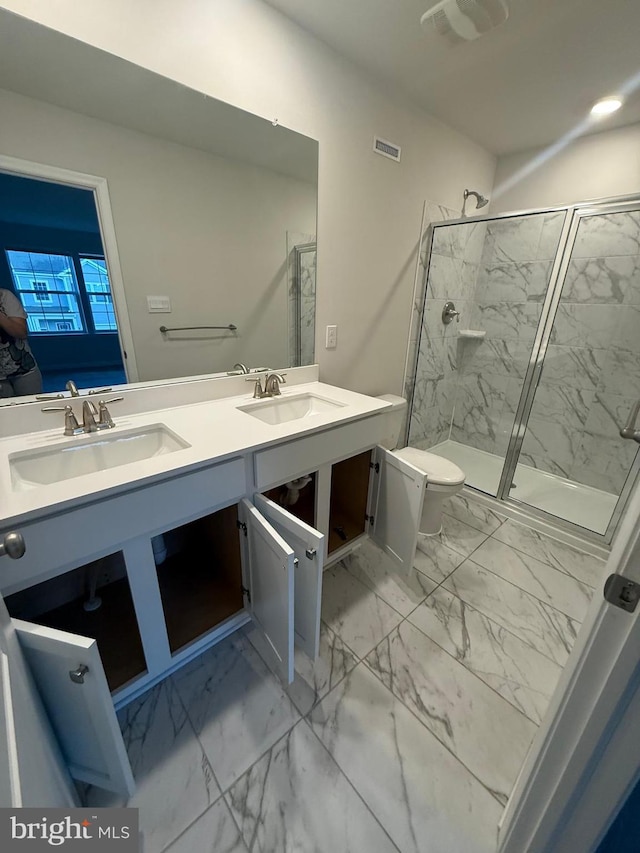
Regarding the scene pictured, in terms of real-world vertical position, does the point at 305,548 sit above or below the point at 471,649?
above

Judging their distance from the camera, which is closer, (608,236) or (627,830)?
(627,830)

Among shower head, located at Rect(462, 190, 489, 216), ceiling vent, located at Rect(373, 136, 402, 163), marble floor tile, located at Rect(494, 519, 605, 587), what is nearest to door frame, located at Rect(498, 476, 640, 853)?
marble floor tile, located at Rect(494, 519, 605, 587)

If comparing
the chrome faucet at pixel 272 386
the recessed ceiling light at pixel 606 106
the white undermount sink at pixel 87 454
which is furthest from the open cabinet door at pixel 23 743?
the recessed ceiling light at pixel 606 106

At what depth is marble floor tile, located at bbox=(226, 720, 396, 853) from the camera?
861 mm

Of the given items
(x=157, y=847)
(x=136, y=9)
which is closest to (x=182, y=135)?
(x=136, y=9)

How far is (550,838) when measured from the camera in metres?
0.68

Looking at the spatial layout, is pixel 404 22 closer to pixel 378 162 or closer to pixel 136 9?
pixel 378 162

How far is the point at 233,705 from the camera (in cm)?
115

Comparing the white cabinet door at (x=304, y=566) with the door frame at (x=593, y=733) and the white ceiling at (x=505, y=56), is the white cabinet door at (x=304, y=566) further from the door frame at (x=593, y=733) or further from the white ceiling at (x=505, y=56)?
the white ceiling at (x=505, y=56)

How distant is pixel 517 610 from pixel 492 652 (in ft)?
0.94

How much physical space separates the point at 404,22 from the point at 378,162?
485 millimetres

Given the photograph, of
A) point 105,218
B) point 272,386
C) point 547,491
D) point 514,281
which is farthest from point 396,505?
point 514,281

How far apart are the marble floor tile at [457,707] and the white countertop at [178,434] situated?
0.93m

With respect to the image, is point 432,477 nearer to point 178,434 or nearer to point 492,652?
point 492,652
